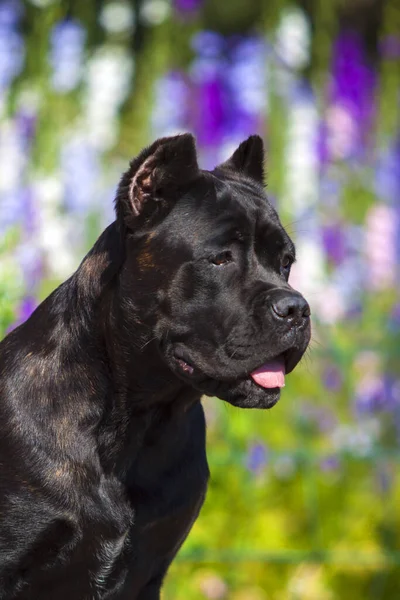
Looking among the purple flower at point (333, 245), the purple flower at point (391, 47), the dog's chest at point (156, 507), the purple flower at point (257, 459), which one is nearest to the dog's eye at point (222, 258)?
the dog's chest at point (156, 507)

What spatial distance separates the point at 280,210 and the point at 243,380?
11.2ft

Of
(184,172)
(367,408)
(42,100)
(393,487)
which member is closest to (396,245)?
(367,408)

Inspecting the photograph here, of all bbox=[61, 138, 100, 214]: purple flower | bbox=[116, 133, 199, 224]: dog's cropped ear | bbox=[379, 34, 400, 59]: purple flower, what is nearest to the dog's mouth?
bbox=[116, 133, 199, 224]: dog's cropped ear

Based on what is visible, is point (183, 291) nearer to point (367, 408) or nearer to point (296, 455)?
point (296, 455)

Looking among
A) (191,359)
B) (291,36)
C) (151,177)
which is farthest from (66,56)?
(191,359)

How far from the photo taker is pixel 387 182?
6.80 metres

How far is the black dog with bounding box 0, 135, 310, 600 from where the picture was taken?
309cm

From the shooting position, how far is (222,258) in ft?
10.2

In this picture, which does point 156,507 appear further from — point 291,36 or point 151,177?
point 291,36

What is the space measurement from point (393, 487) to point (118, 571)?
292cm

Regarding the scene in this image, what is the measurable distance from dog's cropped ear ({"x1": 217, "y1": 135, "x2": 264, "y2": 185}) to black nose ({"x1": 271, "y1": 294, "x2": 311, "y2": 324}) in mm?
816

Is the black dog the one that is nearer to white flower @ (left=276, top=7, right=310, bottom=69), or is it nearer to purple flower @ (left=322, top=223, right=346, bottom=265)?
purple flower @ (left=322, top=223, right=346, bottom=265)

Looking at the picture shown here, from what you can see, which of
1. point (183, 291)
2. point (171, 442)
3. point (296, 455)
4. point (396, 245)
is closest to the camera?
point (183, 291)

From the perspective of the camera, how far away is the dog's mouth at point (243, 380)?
3.12 m
